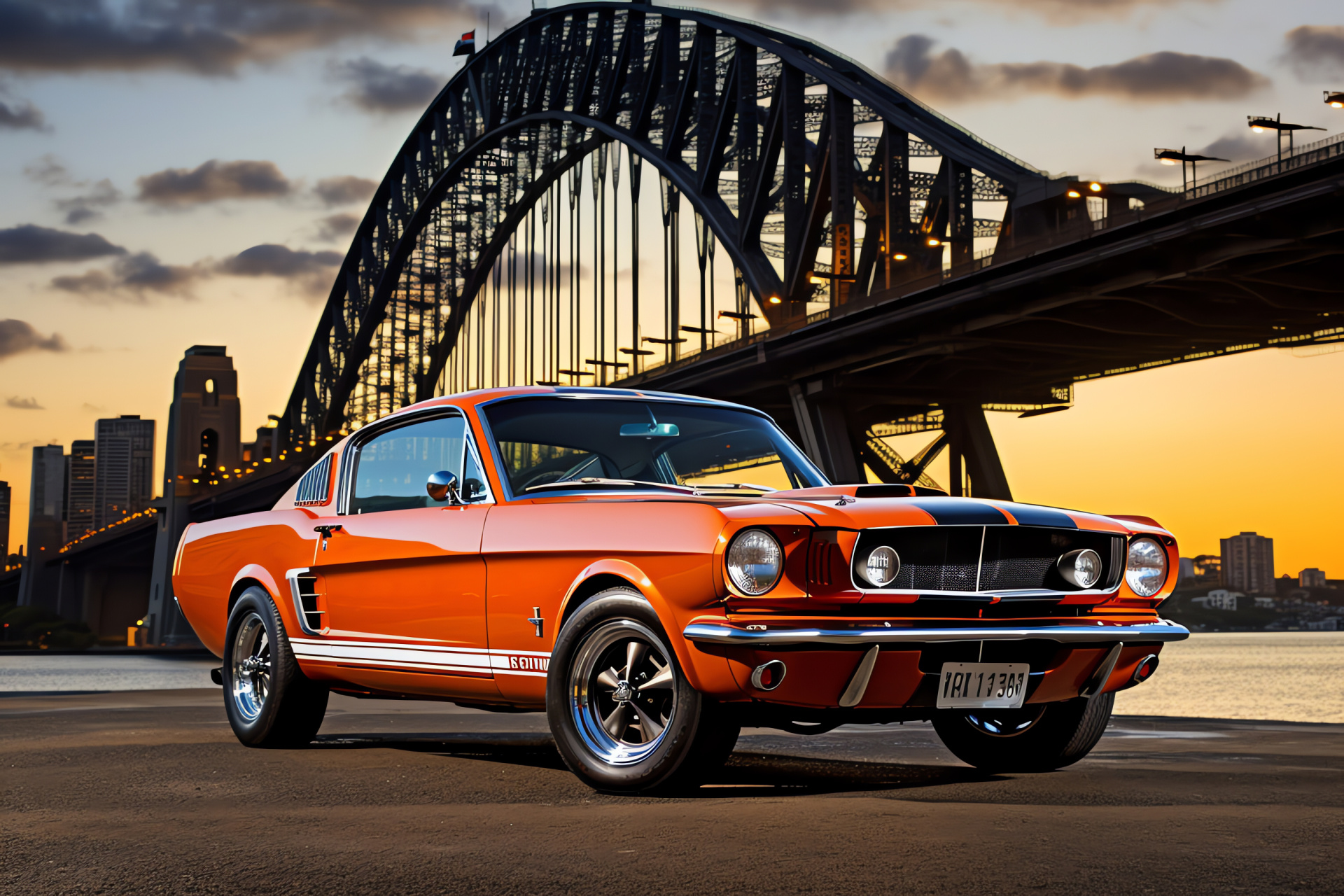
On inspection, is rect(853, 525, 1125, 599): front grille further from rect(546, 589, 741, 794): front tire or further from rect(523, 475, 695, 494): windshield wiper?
rect(523, 475, 695, 494): windshield wiper

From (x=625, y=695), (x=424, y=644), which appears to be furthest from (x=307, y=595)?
(x=625, y=695)

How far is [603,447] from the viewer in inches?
242

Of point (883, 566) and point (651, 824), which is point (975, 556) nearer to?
point (883, 566)

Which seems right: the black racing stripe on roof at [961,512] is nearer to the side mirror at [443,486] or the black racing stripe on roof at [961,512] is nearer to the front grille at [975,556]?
the front grille at [975,556]

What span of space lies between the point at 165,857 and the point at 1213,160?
32507mm

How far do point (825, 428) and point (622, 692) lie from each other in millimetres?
39150

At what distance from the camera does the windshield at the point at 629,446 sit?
600 centimetres

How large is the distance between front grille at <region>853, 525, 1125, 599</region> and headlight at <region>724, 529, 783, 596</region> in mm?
273

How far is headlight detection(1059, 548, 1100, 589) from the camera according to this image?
5.26 meters

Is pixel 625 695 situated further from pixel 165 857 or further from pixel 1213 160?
pixel 1213 160

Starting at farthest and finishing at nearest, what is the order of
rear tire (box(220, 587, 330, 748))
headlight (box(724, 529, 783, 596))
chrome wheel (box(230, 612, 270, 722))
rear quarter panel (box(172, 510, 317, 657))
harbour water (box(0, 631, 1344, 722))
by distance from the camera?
harbour water (box(0, 631, 1344, 722)) < chrome wheel (box(230, 612, 270, 722)) < rear quarter panel (box(172, 510, 317, 657)) < rear tire (box(220, 587, 330, 748)) < headlight (box(724, 529, 783, 596))

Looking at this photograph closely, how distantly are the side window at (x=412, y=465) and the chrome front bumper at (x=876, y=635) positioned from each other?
1560mm

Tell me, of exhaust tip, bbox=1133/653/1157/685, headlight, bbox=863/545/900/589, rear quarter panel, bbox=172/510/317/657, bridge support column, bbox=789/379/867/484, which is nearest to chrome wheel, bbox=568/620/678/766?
headlight, bbox=863/545/900/589

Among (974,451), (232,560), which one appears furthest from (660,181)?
(232,560)
